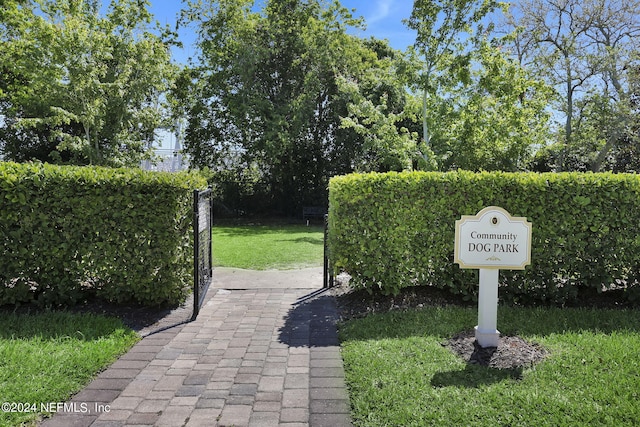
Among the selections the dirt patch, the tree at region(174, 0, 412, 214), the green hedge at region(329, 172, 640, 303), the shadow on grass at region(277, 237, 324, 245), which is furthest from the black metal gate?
the tree at region(174, 0, 412, 214)

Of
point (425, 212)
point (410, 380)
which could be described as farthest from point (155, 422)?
point (425, 212)

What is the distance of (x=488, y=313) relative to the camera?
3.91 meters

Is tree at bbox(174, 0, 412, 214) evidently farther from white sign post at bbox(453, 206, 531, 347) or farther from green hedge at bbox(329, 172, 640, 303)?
white sign post at bbox(453, 206, 531, 347)

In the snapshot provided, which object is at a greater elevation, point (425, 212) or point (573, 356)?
point (425, 212)

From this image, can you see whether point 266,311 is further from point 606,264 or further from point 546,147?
point 546,147

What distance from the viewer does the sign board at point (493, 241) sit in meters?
3.91

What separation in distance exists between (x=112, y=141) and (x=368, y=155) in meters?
10.3

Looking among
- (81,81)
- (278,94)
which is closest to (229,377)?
(81,81)

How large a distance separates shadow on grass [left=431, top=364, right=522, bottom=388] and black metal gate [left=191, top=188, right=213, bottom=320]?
287cm

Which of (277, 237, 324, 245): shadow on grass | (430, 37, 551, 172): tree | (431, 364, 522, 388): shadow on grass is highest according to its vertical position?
(430, 37, 551, 172): tree

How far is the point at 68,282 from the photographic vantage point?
509 cm

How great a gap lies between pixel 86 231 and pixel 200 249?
1292 mm

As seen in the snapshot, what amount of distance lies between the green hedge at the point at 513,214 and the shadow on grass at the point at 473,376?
191cm

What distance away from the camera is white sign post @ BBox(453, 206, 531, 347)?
3.91m
